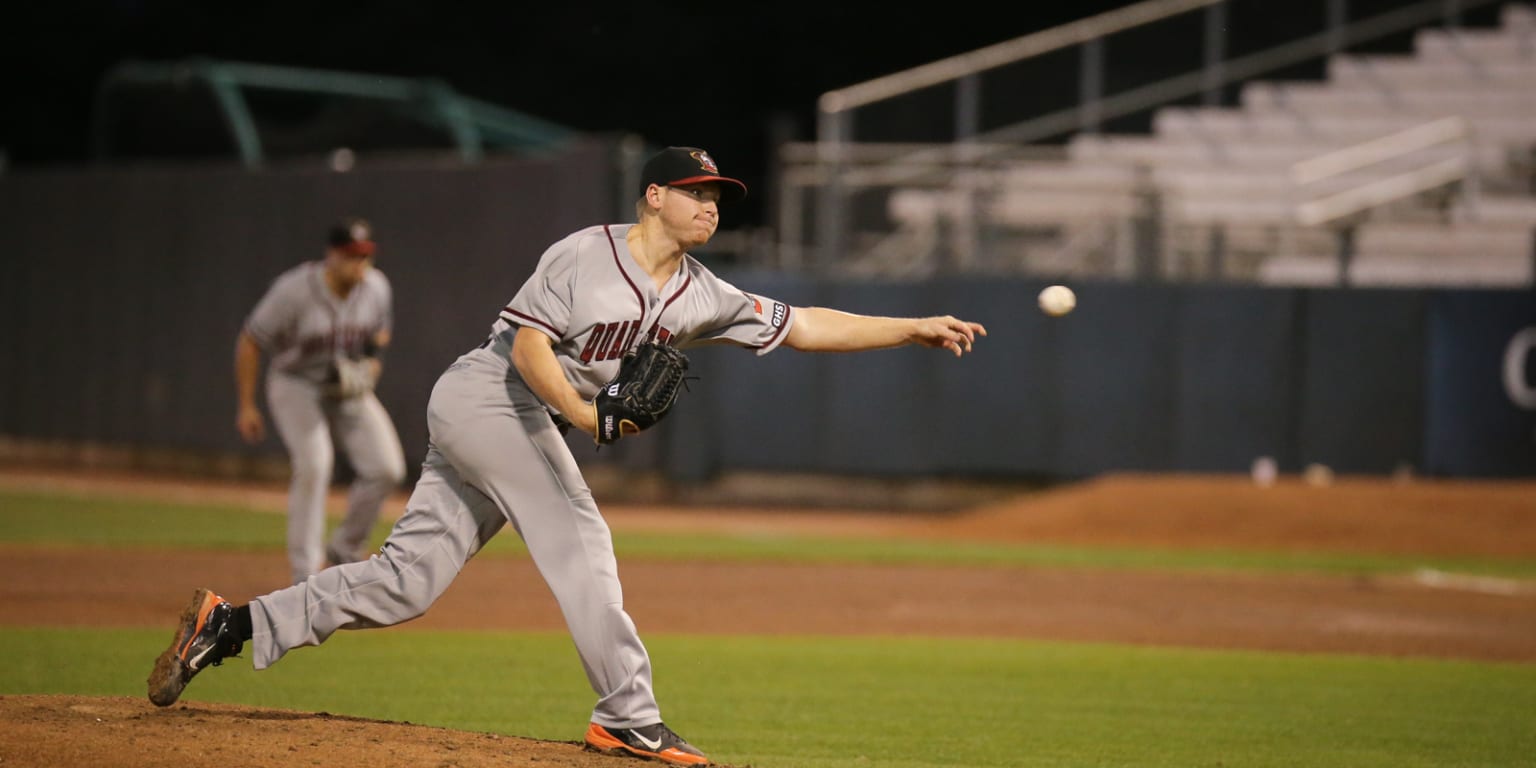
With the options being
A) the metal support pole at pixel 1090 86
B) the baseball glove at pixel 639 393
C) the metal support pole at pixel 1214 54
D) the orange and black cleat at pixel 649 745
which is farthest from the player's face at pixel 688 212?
the metal support pole at pixel 1214 54

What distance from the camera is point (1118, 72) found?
19797 mm

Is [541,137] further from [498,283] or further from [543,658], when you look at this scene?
[543,658]

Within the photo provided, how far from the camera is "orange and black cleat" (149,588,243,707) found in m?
5.46

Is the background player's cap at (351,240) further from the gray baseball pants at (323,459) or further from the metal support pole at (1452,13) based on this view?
the metal support pole at (1452,13)

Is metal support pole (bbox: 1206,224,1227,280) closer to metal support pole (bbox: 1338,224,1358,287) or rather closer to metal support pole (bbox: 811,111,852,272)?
metal support pole (bbox: 1338,224,1358,287)

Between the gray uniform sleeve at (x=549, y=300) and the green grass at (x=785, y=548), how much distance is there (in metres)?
8.22

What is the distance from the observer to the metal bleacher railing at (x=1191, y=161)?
17.7m

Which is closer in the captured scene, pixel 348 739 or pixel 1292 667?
pixel 348 739

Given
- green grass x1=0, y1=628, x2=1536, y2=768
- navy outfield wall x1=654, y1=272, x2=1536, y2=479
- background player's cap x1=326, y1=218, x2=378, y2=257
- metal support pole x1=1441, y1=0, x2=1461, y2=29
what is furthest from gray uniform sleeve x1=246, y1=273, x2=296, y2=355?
metal support pole x1=1441, y1=0, x2=1461, y2=29

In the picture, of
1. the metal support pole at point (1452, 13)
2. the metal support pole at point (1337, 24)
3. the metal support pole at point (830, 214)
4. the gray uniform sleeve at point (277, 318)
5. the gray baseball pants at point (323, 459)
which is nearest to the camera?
the gray baseball pants at point (323, 459)

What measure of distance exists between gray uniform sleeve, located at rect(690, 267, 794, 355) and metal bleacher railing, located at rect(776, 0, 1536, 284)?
40.0 feet

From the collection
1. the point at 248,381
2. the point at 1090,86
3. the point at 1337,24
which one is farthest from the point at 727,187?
the point at 1337,24

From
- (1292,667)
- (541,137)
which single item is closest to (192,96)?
(541,137)

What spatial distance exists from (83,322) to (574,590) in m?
19.3
